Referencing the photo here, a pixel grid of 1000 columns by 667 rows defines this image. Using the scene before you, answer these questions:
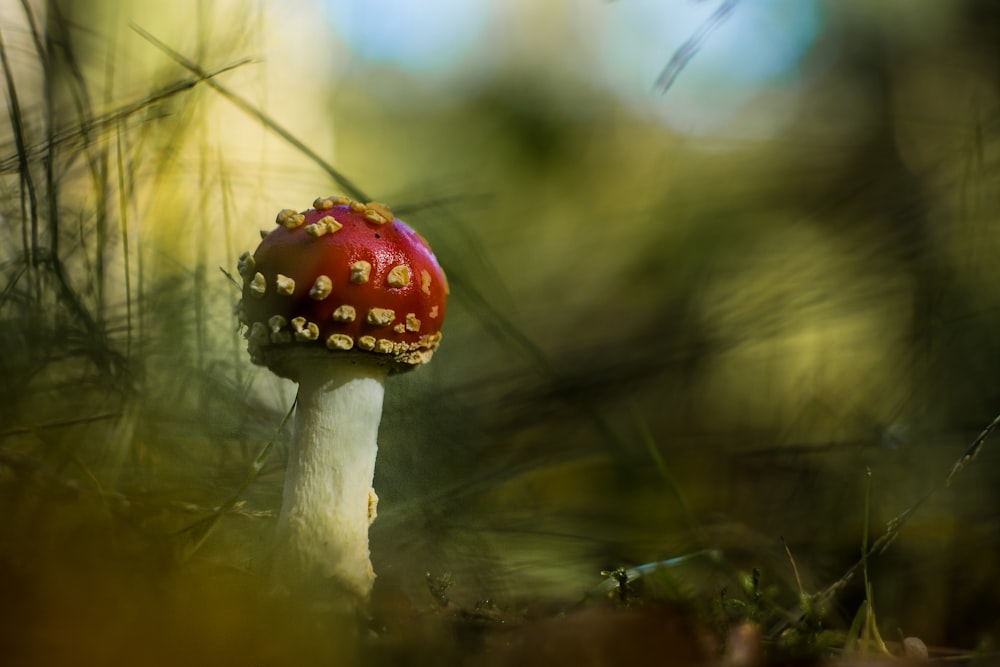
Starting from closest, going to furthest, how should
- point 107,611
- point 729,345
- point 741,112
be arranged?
→ point 107,611
point 729,345
point 741,112

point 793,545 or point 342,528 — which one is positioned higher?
point 342,528

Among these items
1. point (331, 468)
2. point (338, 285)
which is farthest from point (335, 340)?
point (331, 468)

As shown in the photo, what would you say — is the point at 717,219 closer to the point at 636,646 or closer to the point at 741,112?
the point at 741,112

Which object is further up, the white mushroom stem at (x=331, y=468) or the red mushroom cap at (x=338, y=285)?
the red mushroom cap at (x=338, y=285)

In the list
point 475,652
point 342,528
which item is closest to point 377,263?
point 342,528
